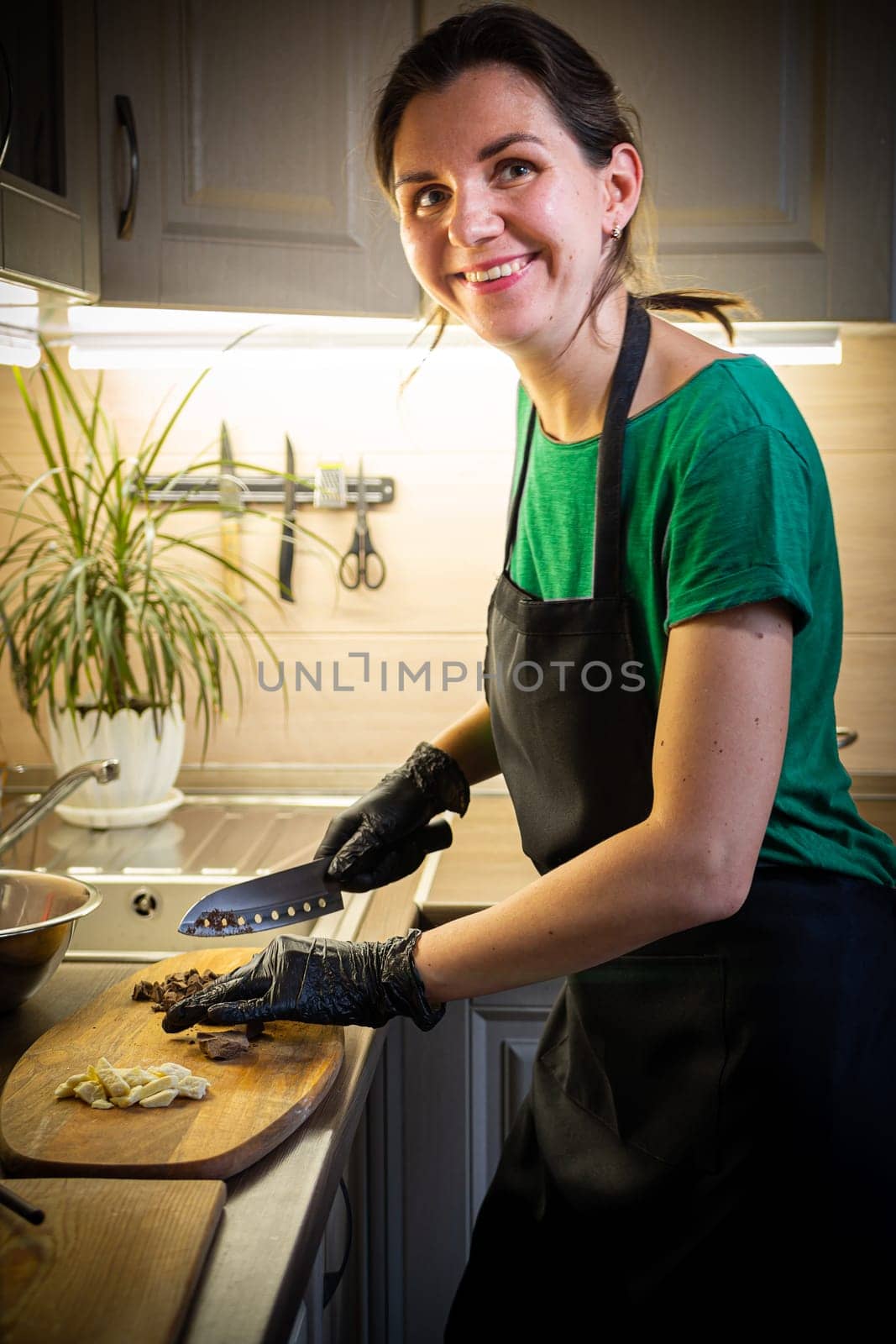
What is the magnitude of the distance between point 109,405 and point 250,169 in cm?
52

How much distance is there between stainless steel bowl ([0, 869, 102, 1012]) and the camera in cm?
103

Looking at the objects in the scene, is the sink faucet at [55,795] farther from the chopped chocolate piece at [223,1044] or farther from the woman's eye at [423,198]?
the woman's eye at [423,198]

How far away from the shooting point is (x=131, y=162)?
1469mm

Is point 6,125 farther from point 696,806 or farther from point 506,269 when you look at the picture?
point 696,806

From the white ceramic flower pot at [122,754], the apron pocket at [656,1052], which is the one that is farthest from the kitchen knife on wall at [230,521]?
the apron pocket at [656,1052]

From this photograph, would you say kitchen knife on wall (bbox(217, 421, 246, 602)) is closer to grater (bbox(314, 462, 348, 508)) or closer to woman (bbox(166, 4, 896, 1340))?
grater (bbox(314, 462, 348, 508))

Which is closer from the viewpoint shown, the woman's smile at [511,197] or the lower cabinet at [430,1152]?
the woman's smile at [511,197]

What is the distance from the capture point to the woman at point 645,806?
881 mm

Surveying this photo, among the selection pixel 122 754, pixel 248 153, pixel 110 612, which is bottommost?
pixel 122 754

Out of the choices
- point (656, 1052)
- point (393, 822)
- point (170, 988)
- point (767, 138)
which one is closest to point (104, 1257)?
point (170, 988)

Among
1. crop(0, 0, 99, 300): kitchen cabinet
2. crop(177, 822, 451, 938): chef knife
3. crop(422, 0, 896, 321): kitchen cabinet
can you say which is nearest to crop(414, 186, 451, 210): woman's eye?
crop(0, 0, 99, 300): kitchen cabinet

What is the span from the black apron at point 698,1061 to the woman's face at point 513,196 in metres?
0.08

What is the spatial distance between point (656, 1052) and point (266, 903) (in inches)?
14.8

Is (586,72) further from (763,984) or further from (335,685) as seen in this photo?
(335,685)
